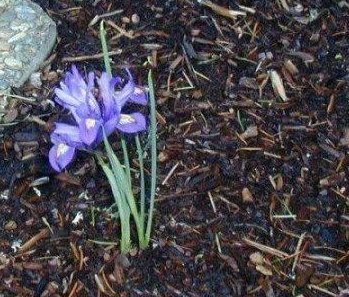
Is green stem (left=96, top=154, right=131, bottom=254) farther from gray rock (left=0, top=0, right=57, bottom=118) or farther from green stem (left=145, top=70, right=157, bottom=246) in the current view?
gray rock (left=0, top=0, right=57, bottom=118)

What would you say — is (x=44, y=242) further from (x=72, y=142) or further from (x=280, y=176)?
(x=280, y=176)

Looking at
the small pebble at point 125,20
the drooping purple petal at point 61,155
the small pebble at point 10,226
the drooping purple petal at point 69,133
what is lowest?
the small pebble at point 10,226

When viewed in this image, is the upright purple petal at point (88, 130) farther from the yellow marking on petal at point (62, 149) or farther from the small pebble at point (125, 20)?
the small pebble at point (125, 20)

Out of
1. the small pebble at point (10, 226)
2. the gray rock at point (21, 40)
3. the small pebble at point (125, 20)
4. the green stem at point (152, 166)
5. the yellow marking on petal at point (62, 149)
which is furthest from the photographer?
the small pebble at point (125, 20)

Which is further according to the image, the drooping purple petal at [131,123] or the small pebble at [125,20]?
the small pebble at [125,20]

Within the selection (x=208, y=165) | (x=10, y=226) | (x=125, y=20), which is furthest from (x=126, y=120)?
(x=125, y=20)

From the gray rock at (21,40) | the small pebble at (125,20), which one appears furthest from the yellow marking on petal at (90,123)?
the small pebble at (125,20)

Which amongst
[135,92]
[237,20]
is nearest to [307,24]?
[237,20]

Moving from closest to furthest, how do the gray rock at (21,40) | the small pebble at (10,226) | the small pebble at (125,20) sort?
the small pebble at (10,226)
the gray rock at (21,40)
the small pebble at (125,20)

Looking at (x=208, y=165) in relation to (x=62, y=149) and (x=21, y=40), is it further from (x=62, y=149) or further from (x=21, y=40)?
(x=21, y=40)
